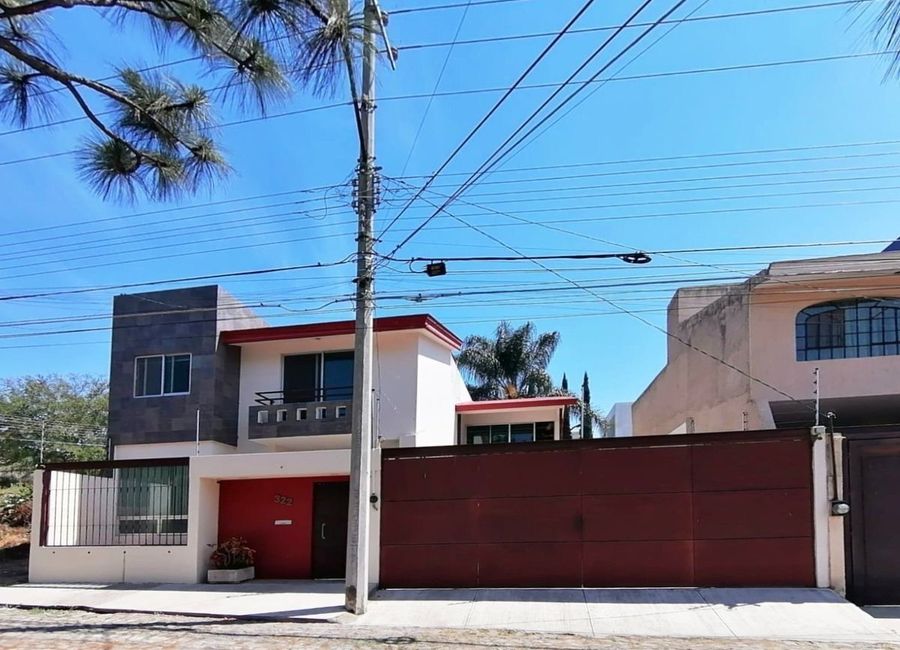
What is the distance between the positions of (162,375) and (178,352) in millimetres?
786

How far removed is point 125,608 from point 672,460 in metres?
8.91

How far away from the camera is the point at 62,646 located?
9.36 meters

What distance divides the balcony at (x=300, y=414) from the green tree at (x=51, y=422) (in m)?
15.9

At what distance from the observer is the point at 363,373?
11.6 metres

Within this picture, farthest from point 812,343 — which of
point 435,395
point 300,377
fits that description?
point 300,377

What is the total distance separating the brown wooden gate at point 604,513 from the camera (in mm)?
11578

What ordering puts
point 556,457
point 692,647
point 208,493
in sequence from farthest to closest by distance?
point 208,493 → point 556,457 → point 692,647

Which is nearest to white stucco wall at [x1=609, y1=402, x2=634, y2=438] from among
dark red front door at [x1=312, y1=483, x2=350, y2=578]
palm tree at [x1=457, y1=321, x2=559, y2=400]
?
palm tree at [x1=457, y1=321, x2=559, y2=400]

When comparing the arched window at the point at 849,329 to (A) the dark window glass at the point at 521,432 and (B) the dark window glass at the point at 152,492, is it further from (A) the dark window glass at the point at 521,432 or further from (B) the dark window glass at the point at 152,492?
(B) the dark window glass at the point at 152,492

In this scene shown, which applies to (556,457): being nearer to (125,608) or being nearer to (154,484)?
(125,608)

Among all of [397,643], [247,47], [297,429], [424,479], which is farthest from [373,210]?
[297,429]

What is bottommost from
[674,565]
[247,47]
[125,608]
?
[125,608]

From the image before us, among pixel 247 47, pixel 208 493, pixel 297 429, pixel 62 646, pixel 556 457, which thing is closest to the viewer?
pixel 247 47

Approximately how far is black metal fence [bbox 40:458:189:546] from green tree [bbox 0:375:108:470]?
17590 millimetres
